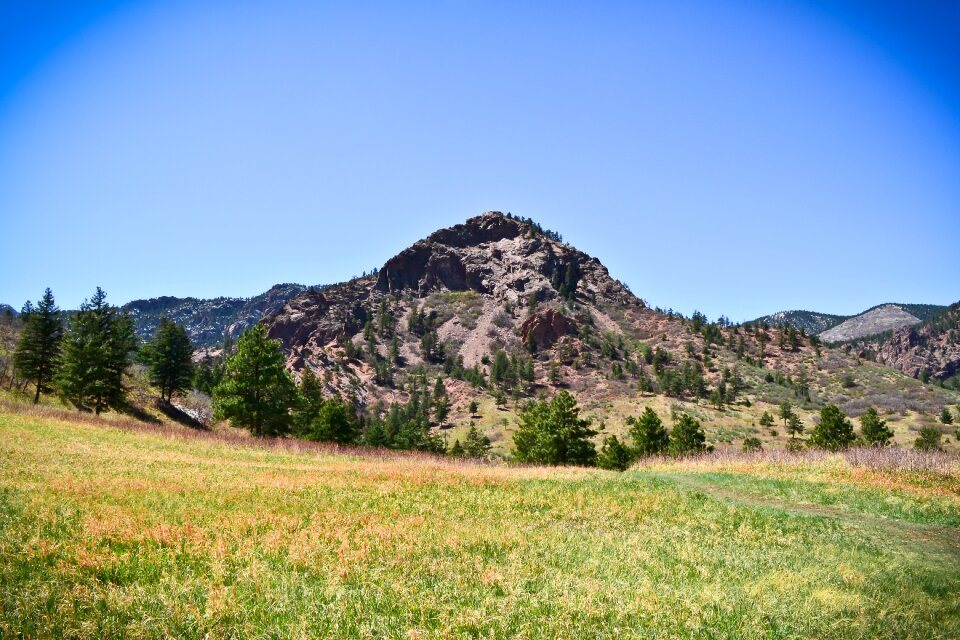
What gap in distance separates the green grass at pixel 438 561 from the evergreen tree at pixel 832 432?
4512cm

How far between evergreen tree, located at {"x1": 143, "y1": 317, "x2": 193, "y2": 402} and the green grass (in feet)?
157

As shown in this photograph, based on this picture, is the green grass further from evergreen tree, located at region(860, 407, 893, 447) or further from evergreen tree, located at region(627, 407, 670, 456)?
evergreen tree, located at region(860, 407, 893, 447)

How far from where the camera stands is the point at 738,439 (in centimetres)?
9231

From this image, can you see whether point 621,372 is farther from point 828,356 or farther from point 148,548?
point 148,548

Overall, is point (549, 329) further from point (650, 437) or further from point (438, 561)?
point (438, 561)

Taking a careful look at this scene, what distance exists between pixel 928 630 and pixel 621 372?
15626 centimetres

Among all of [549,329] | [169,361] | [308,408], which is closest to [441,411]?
[308,408]

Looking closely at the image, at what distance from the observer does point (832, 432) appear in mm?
57062

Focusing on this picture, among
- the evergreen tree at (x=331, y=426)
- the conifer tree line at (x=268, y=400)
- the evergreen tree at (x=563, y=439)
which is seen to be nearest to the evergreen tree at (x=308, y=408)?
the conifer tree line at (x=268, y=400)

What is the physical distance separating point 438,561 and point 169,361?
64.4m

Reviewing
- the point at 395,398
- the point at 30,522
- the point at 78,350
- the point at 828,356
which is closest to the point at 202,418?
the point at 78,350

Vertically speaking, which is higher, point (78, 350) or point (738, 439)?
point (78, 350)

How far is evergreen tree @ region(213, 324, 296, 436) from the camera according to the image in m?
38.5

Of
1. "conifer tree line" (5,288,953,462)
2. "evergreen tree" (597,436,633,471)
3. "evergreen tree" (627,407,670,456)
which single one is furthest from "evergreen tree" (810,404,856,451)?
"evergreen tree" (597,436,633,471)
